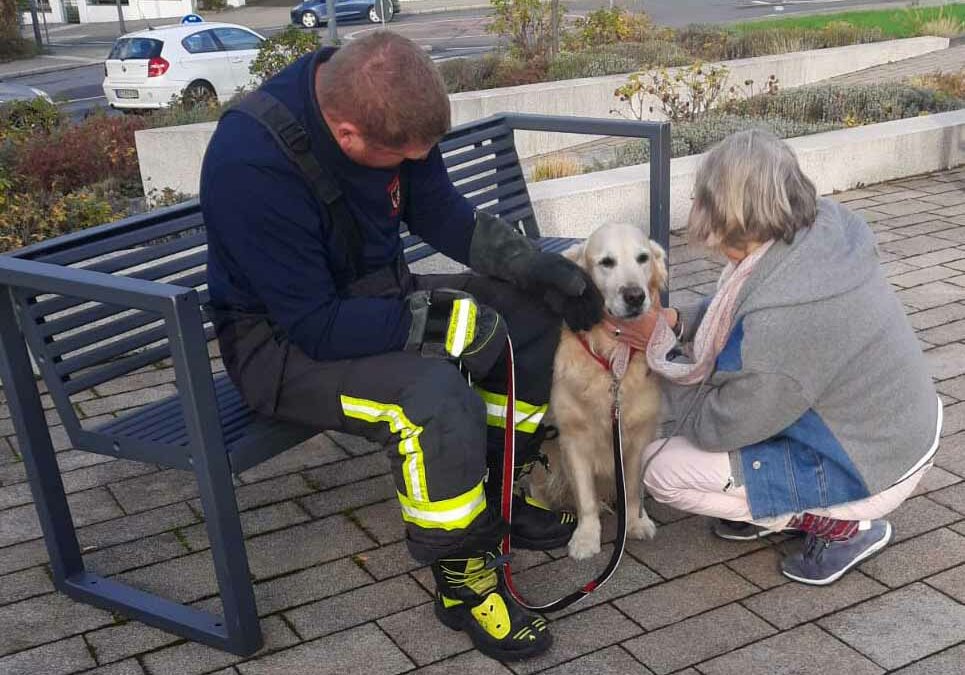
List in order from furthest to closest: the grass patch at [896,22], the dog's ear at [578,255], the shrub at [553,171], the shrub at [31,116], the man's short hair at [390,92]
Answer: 1. the grass patch at [896,22]
2. the shrub at [31,116]
3. the shrub at [553,171]
4. the dog's ear at [578,255]
5. the man's short hair at [390,92]

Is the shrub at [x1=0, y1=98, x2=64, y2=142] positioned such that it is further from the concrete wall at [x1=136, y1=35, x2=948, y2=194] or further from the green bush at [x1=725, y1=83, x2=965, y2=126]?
the green bush at [x1=725, y1=83, x2=965, y2=126]

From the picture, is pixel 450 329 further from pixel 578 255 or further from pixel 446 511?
pixel 578 255

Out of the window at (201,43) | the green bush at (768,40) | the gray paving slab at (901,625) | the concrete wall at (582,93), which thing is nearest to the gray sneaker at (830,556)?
the gray paving slab at (901,625)

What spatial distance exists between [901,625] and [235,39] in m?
16.1

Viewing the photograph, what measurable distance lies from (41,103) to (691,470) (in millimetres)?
9685

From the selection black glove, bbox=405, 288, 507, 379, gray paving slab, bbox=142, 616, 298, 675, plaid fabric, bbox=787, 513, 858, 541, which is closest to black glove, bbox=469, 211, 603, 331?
black glove, bbox=405, 288, 507, 379

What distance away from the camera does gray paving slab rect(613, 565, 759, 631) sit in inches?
115

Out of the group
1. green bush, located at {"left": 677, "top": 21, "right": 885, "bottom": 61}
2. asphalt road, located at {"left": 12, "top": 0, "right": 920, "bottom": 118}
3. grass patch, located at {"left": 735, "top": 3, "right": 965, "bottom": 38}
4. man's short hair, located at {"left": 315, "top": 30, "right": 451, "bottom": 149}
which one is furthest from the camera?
asphalt road, located at {"left": 12, "top": 0, "right": 920, "bottom": 118}

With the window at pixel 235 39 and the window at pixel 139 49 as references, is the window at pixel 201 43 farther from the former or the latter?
the window at pixel 139 49

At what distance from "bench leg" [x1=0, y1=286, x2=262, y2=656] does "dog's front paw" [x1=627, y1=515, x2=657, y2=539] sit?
3.86ft

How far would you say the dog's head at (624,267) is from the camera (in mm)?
3199

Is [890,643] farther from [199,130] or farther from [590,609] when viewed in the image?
[199,130]

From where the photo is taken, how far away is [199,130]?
336 inches

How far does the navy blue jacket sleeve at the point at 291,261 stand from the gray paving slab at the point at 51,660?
101 cm
